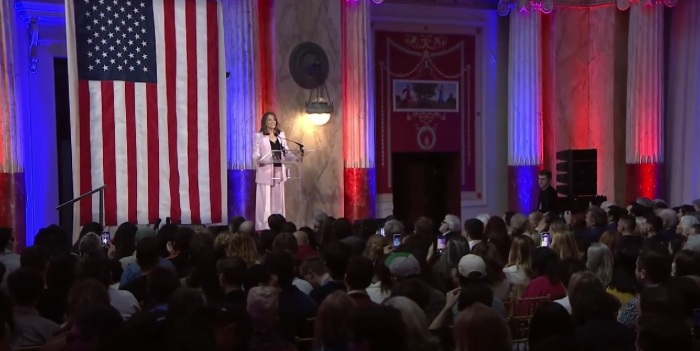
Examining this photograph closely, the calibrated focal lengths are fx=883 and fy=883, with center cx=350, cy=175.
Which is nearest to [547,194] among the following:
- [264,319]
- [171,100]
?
[171,100]

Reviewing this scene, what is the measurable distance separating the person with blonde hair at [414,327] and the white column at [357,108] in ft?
33.2

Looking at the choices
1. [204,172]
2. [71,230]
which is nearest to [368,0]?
[204,172]

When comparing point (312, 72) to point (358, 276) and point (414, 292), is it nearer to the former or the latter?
point (358, 276)

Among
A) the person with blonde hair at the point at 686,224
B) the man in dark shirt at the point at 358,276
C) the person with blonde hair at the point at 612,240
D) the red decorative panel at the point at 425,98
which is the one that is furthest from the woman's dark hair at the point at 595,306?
the red decorative panel at the point at 425,98

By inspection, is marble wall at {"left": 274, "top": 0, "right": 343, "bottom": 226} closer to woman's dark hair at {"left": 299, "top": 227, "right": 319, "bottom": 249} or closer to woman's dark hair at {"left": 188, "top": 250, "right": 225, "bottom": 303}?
woman's dark hair at {"left": 299, "top": 227, "right": 319, "bottom": 249}

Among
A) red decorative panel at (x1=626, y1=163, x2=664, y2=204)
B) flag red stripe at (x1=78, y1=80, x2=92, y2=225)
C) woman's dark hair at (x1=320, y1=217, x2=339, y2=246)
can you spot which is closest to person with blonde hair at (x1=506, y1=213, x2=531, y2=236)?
woman's dark hair at (x1=320, y1=217, x2=339, y2=246)

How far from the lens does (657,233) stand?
359 inches

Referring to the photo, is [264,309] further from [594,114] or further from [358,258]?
[594,114]

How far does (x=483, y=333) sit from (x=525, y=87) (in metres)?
12.8

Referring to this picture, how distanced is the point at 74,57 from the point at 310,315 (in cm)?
747

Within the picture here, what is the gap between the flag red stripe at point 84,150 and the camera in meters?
11.7

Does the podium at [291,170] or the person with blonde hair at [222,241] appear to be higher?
the podium at [291,170]

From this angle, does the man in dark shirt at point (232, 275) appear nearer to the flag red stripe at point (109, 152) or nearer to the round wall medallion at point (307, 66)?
the flag red stripe at point (109, 152)

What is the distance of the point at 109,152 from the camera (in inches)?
467
